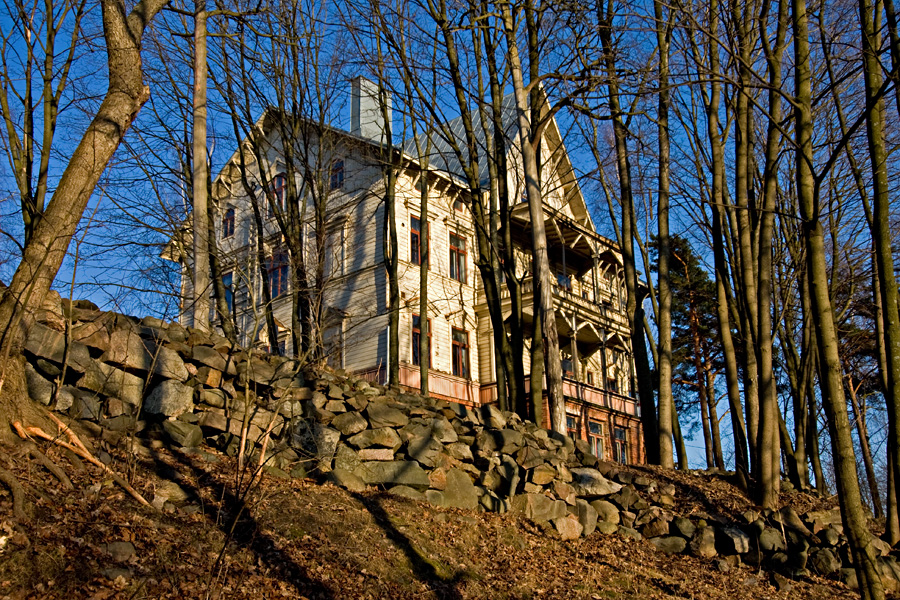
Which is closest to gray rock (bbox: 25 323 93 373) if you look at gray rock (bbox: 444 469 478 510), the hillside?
the hillside

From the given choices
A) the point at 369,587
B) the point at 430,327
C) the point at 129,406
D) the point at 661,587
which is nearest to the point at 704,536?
the point at 661,587

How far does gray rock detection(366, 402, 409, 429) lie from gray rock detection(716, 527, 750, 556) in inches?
187

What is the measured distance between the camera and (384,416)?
36.3ft

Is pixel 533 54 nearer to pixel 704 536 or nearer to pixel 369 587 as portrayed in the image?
pixel 704 536

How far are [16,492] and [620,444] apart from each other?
22.9m

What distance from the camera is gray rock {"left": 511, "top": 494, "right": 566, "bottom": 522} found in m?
10.8

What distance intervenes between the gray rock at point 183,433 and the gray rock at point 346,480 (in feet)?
5.65

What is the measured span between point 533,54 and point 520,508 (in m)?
9.44

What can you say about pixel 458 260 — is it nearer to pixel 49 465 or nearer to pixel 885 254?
pixel 885 254

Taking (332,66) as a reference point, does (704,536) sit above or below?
below

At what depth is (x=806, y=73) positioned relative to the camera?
885 cm

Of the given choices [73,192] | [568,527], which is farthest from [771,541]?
[73,192]

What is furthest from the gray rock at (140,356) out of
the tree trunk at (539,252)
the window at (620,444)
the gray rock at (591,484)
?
the window at (620,444)

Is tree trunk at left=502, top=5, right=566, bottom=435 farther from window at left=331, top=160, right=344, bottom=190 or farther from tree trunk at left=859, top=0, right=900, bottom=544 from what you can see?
window at left=331, top=160, right=344, bottom=190
